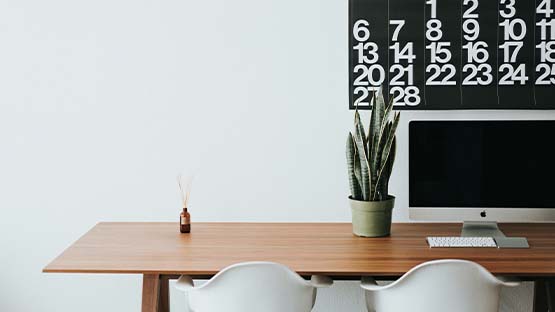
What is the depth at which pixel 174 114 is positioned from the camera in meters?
3.44

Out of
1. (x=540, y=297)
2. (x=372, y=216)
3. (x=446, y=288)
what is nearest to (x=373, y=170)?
(x=372, y=216)

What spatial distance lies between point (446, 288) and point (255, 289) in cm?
59

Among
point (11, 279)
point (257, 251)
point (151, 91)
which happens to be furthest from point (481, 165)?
point (11, 279)

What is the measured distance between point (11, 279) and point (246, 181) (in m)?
1.15

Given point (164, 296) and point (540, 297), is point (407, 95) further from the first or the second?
point (164, 296)

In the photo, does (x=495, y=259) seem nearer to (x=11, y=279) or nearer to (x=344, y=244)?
(x=344, y=244)

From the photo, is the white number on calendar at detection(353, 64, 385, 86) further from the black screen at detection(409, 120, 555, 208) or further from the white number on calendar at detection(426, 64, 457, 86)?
the black screen at detection(409, 120, 555, 208)

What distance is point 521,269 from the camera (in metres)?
2.52

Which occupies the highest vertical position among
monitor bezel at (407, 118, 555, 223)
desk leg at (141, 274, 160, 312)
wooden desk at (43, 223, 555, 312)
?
monitor bezel at (407, 118, 555, 223)

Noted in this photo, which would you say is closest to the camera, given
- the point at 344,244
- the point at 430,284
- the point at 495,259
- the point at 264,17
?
the point at 430,284

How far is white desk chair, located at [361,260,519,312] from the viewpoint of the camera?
8.05 feet

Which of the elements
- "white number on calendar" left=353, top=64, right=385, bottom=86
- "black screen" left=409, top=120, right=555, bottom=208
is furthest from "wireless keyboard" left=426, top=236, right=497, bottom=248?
"white number on calendar" left=353, top=64, right=385, bottom=86

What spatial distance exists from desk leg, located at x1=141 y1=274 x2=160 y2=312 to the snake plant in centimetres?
86

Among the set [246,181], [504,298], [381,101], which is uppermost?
[381,101]
